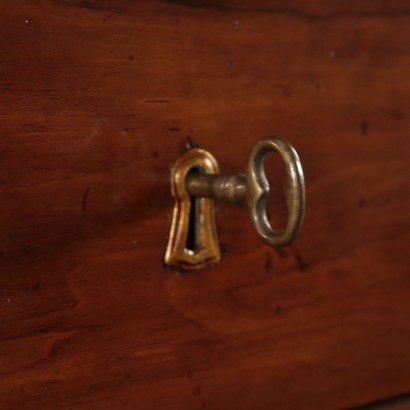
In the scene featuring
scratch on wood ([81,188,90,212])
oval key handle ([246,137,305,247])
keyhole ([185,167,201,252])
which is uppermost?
oval key handle ([246,137,305,247])

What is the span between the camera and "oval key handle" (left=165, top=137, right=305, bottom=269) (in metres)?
0.45

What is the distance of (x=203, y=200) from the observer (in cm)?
52

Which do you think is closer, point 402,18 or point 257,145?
point 257,145

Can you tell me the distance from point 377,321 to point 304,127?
0.17 meters

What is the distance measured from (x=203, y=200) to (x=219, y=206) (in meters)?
0.02

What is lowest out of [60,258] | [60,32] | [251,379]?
[251,379]

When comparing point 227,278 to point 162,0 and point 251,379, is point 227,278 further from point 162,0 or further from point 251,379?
point 162,0

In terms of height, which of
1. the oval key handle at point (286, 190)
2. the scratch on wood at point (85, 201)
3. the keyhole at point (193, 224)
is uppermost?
the oval key handle at point (286, 190)

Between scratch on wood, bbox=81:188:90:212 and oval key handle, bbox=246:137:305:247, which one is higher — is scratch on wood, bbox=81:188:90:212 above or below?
below

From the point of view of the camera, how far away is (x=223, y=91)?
0.52 metres

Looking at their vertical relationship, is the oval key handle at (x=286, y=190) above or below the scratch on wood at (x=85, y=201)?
above

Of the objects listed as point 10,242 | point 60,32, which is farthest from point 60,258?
point 60,32

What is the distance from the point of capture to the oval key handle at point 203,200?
45 cm

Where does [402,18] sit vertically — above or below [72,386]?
above
